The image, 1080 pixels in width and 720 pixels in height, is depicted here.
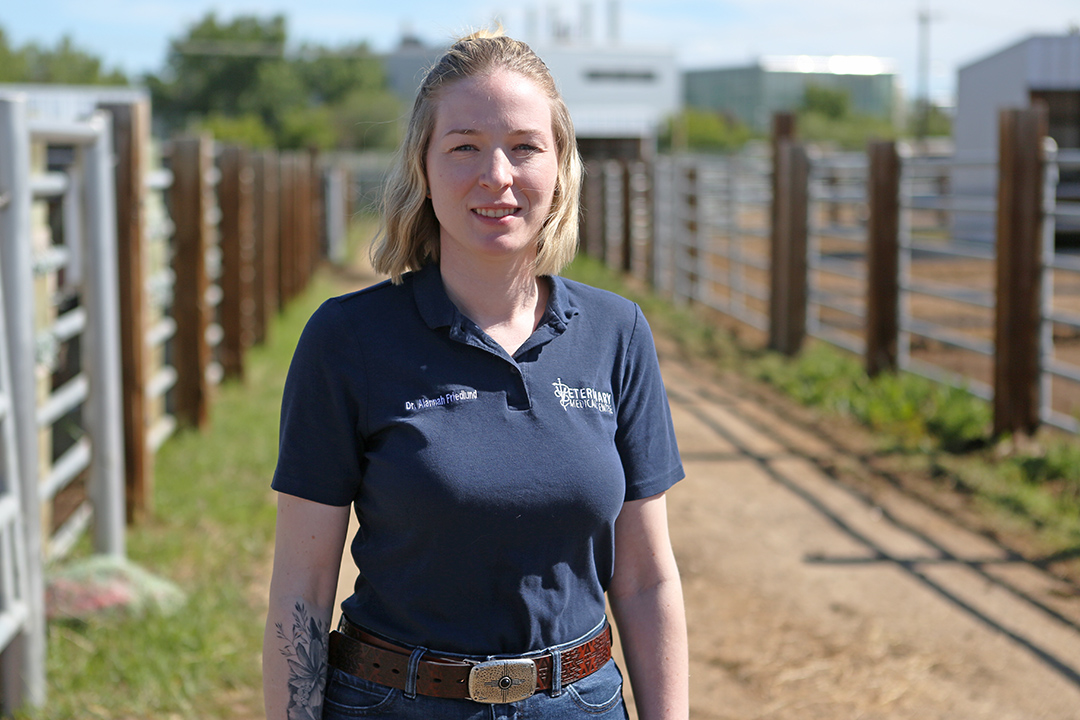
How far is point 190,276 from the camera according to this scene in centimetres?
736

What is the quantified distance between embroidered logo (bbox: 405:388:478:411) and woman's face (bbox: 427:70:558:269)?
25 cm

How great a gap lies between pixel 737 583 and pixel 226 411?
15.6 feet

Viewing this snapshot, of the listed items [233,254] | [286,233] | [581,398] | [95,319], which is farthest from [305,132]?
[581,398]

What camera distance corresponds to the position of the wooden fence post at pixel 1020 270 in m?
6.75

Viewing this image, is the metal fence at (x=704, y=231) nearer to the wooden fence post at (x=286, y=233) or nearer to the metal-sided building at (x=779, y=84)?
the wooden fence post at (x=286, y=233)

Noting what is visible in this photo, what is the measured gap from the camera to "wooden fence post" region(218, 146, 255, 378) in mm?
9383

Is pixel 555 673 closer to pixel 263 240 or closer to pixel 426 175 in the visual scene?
pixel 426 175

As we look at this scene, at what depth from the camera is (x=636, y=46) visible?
90.1 metres

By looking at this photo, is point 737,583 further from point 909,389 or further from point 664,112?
point 664,112

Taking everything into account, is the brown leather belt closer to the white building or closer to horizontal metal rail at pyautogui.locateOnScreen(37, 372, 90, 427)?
horizontal metal rail at pyautogui.locateOnScreen(37, 372, 90, 427)

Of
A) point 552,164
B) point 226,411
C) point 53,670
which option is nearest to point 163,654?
point 53,670

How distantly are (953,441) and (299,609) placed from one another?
5977 mm

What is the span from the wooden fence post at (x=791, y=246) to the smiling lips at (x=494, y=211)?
9.02 m

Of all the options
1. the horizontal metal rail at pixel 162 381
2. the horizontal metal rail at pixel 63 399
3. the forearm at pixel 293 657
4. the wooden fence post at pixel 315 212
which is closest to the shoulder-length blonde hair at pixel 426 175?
the forearm at pixel 293 657
